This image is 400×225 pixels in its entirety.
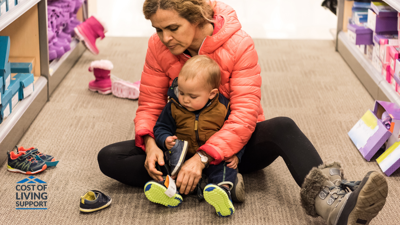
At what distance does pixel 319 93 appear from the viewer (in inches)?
89.0

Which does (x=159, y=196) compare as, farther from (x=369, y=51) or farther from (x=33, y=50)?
(x=369, y=51)

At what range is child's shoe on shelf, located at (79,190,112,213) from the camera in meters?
1.32

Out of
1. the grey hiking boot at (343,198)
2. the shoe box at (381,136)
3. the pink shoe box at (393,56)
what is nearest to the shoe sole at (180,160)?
the grey hiking boot at (343,198)

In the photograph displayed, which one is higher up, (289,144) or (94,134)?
(289,144)

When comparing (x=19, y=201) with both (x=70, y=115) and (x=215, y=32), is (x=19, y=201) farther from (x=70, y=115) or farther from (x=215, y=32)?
(x=215, y=32)

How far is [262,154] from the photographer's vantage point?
4.48 feet

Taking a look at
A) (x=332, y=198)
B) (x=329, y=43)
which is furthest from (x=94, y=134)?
(x=329, y=43)

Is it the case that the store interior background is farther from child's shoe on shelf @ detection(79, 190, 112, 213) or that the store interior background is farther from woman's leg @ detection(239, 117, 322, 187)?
woman's leg @ detection(239, 117, 322, 187)

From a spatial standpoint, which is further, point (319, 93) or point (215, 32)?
point (319, 93)

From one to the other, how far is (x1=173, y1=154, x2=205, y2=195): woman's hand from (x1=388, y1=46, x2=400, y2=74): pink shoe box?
1188 millimetres

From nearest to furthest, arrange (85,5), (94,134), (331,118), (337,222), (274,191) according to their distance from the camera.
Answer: (337,222) → (274,191) → (94,134) → (331,118) → (85,5)

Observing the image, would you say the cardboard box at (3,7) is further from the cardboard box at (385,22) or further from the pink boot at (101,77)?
the cardboard box at (385,22)

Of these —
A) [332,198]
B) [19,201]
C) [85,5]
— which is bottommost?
[19,201]

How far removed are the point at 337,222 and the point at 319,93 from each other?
123 centimetres
